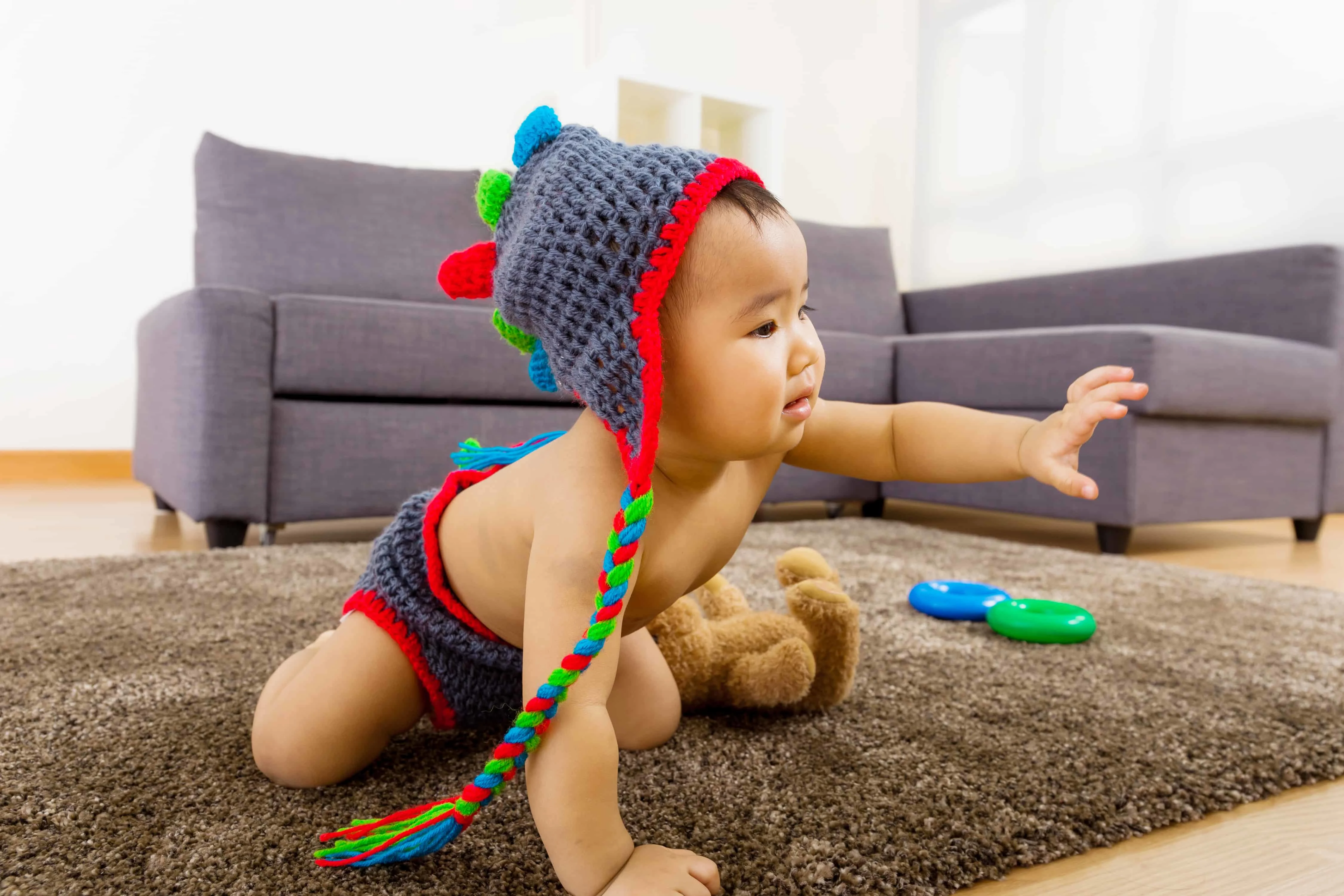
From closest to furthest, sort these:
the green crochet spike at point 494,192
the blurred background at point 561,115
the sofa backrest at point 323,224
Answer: the green crochet spike at point 494,192, the sofa backrest at point 323,224, the blurred background at point 561,115

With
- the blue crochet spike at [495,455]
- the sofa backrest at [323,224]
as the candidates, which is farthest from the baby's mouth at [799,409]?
the sofa backrest at [323,224]

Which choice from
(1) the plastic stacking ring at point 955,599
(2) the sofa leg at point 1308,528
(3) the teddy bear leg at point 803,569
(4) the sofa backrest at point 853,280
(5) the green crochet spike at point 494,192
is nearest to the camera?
(5) the green crochet spike at point 494,192

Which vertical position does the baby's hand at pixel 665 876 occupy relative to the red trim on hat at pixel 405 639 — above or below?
below

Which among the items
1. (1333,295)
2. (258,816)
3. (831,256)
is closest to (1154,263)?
(1333,295)

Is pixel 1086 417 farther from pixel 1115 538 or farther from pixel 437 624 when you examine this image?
pixel 1115 538

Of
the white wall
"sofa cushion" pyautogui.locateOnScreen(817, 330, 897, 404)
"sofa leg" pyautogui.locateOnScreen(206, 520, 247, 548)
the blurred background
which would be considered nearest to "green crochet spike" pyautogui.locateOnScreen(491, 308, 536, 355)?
"sofa leg" pyautogui.locateOnScreen(206, 520, 247, 548)

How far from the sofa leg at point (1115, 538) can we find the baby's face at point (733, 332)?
5.35 ft

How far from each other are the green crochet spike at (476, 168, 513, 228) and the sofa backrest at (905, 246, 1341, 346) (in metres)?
2.39

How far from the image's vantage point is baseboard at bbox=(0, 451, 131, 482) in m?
3.30

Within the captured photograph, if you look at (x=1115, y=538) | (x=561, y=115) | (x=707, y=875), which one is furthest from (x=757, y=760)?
(x=561, y=115)

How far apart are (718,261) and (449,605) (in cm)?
37

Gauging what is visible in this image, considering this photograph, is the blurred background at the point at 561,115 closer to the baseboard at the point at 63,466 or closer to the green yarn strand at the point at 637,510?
the baseboard at the point at 63,466

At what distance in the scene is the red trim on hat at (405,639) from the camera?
749mm

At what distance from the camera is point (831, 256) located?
310cm
